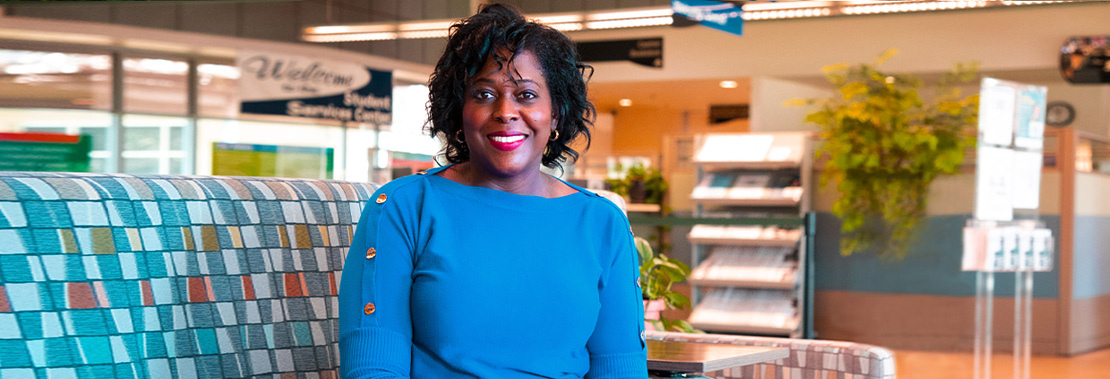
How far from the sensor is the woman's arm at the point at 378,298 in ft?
3.99

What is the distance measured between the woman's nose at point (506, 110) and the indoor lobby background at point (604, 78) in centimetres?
514

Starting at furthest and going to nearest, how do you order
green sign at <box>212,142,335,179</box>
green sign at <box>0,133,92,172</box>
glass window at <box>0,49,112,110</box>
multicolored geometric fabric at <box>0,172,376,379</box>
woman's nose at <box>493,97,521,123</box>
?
glass window at <box>0,49,112,110</box> < green sign at <box>212,142,335,179</box> < green sign at <box>0,133,92,172</box> < woman's nose at <box>493,97,521,123</box> < multicolored geometric fabric at <box>0,172,376,379</box>

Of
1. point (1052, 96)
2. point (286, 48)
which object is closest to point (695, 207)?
point (286, 48)

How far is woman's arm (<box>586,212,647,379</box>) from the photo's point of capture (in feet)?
4.67

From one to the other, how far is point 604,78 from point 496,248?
8.96m

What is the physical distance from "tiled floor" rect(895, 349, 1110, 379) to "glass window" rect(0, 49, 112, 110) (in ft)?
24.1

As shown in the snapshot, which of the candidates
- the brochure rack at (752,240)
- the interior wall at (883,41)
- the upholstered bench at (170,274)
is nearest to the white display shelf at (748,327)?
the brochure rack at (752,240)

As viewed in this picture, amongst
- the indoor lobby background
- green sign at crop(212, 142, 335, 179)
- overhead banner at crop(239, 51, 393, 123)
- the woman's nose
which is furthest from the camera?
overhead banner at crop(239, 51, 393, 123)

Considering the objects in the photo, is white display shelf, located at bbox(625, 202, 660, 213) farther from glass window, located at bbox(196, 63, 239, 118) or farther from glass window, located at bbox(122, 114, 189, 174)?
glass window, located at bbox(122, 114, 189, 174)

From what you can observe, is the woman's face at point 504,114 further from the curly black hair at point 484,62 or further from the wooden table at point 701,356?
the wooden table at point 701,356

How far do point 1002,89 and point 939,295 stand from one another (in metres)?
1.74

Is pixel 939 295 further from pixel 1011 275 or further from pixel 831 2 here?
pixel 831 2

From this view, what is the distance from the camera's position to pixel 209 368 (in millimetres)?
1353

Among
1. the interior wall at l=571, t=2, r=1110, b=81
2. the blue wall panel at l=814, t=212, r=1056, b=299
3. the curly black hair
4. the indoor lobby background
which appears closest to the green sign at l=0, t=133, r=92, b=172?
the indoor lobby background
